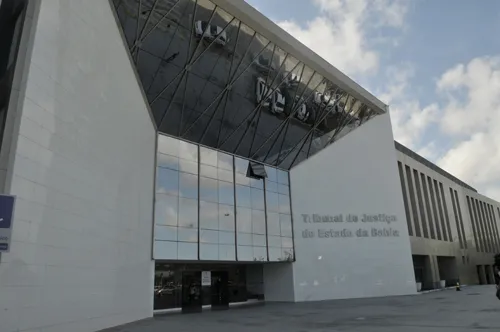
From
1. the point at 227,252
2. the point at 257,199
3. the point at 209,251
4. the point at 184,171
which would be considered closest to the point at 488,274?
the point at 257,199

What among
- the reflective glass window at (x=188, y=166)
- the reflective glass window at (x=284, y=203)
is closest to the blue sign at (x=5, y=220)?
the reflective glass window at (x=188, y=166)

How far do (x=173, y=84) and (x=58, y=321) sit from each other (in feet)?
42.6

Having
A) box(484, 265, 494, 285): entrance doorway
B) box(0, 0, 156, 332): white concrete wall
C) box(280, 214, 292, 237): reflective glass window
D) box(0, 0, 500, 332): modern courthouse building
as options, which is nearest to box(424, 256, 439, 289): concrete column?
box(0, 0, 500, 332): modern courthouse building

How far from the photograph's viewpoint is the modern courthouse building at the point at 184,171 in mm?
9805

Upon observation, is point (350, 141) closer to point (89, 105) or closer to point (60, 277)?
point (89, 105)

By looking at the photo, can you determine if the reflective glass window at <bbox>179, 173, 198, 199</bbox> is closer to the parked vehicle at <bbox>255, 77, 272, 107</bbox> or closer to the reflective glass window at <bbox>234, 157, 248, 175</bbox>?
the reflective glass window at <bbox>234, 157, 248, 175</bbox>

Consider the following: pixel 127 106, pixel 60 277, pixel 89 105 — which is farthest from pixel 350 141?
pixel 60 277

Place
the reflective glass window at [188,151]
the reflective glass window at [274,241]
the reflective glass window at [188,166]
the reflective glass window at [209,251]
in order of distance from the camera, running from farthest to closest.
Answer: the reflective glass window at [274,241] < the reflective glass window at [188,151] < the reflective glass window at [188,166] < the reflective glass window at [209,251]

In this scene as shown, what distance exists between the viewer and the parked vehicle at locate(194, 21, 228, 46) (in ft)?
66.9

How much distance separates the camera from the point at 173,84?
20109 mm

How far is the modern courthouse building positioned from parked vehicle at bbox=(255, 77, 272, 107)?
11cm

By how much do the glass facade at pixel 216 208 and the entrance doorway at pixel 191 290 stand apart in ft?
11.8

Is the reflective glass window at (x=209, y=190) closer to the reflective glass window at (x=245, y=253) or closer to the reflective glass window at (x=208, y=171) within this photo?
the reflective glass window at (x=208, y=171)

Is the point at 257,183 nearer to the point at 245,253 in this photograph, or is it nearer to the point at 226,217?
the point at 226,217
